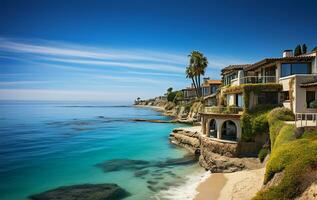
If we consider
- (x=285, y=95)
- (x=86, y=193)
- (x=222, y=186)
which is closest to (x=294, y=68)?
(x=285, y=95)

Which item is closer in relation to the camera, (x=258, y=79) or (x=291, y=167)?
(x=291, y=167)

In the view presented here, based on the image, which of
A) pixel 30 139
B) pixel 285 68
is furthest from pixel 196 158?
pixel 30 139

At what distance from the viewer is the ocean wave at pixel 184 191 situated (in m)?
22.3

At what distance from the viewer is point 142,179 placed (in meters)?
27.4

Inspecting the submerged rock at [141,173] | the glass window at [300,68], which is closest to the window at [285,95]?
the glass window at [300,68]

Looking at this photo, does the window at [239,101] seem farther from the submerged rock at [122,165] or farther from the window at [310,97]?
the submerged rock at [122,165]

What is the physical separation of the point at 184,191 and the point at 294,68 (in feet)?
65.0

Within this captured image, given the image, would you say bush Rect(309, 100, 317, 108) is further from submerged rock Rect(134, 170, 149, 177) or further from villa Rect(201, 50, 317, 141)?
submerged rock Rect(134, 170, 149, 177)

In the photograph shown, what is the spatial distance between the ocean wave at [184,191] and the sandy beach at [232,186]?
52 cm

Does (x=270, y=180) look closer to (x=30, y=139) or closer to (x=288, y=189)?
(x=288, y=189)

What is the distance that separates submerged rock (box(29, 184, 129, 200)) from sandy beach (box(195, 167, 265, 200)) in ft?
23.9

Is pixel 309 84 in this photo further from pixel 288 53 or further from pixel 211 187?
pixel 211 187

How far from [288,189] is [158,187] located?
12.9 meters

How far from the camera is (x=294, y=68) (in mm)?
30859
